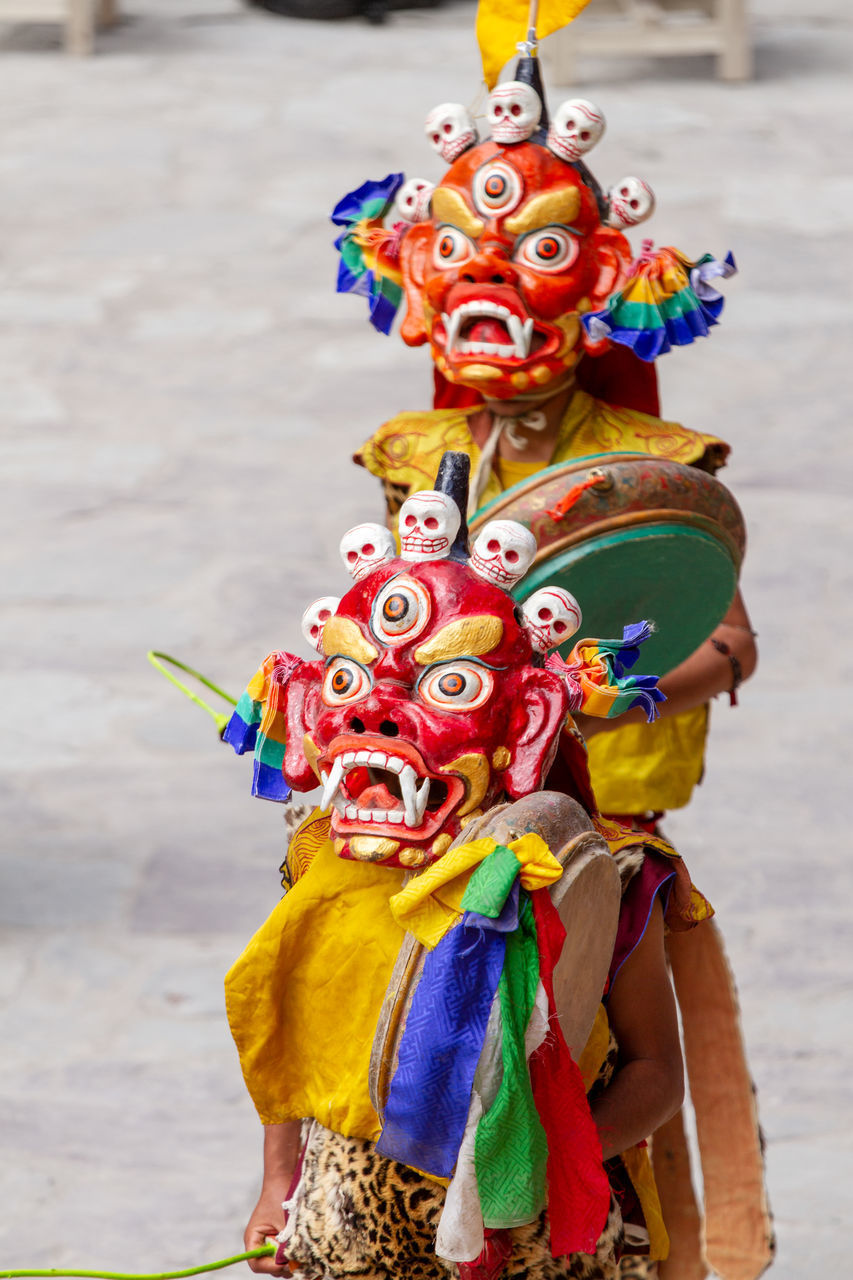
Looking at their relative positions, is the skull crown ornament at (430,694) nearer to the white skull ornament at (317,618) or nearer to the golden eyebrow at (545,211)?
the white skull ornament at (317,618)

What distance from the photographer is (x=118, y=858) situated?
3844mm

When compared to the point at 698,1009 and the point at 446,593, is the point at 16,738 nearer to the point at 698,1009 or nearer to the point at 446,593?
the point at 698,1009

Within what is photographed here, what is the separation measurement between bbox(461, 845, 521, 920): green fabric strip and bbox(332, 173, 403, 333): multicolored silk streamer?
43.0 inches

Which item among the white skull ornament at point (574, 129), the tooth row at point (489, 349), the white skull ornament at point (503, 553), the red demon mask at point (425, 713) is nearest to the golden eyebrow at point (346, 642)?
the red demon mask at point (425, 713)

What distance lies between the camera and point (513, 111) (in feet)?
6.72

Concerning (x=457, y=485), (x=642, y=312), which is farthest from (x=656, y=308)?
(x=457, y=485)

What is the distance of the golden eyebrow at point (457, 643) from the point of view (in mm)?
1431

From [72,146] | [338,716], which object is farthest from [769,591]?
[72,146]

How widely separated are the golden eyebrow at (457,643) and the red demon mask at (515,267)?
2.37ft

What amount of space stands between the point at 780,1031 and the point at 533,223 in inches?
68.7

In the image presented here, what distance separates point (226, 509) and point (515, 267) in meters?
3.31

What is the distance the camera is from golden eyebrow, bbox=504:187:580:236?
2061 mm

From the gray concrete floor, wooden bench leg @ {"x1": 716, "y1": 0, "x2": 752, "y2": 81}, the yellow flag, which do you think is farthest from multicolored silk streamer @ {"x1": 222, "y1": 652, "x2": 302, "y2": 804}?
A: wooden bench leg @ {"x1": 716, "y1": 0, "x2": 752, "y2": 81}

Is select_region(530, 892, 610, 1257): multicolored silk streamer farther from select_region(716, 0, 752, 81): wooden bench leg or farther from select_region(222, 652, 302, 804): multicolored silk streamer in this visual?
select_region(716, 0, 752, 81): wooden bench leg
